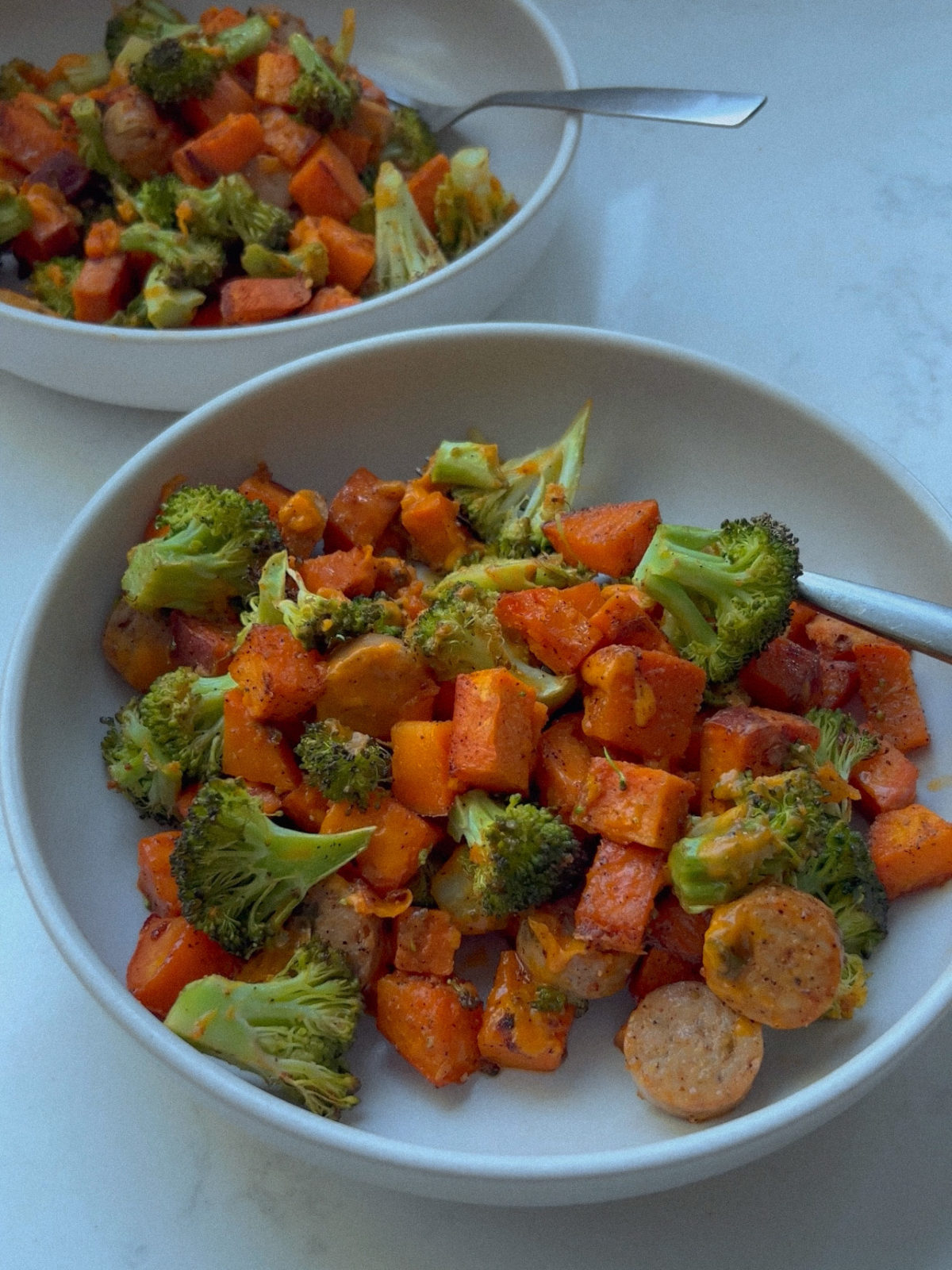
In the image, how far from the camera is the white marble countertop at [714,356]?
1.70 metres

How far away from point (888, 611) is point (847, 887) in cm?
45

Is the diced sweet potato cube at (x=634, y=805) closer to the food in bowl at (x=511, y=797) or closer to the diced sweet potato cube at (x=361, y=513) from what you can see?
the food in bowl at (x=511, y=797)

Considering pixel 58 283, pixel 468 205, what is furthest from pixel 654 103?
pixel 58 283

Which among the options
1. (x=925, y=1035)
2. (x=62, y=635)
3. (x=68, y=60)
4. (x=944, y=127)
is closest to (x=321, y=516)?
(x=62, y=635)

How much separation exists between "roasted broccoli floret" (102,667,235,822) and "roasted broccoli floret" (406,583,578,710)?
13.4 inches

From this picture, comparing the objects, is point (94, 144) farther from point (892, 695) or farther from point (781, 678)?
point (892, 695)

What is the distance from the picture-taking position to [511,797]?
1.72 meters

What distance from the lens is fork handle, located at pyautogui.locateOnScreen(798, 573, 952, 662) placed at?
180 centimetres

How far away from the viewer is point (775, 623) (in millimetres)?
1825

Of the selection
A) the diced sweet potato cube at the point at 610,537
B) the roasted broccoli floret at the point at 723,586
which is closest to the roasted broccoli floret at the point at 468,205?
the diced sweet potato cube at the point at 610,537

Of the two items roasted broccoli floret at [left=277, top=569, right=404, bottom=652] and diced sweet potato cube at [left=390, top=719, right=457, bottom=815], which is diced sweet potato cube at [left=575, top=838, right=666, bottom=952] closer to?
diced sweet potato cube at [left=390, top=719, right=457, bottom=815]

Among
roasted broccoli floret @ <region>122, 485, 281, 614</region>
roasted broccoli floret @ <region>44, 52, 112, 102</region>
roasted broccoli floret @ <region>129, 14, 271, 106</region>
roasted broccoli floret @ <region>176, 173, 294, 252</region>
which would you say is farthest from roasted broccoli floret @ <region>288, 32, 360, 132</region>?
roasted broccoli floret @ <region>122, 485, 281, 614</region>

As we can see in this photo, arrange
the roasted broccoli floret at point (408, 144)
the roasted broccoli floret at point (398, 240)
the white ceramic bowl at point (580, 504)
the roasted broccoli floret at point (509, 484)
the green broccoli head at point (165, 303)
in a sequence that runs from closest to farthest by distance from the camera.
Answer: the white ceramic bowl at point (580, 504) → the roasted broccoli floret at point (509, 484) → the green broccoli head at point (165, 303) → the roasted broccoli floret at point (398, 240) → the roasted broccoli floret at point (408, 144)

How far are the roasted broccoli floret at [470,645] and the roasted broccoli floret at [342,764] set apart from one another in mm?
175
